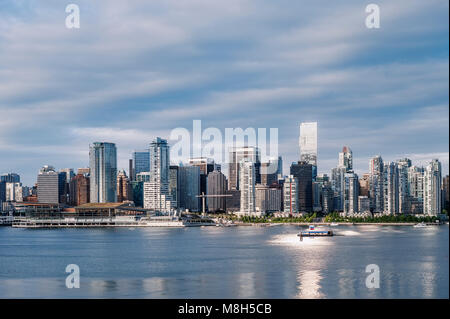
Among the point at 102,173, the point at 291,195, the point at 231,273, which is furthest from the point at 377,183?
the point at 231,273

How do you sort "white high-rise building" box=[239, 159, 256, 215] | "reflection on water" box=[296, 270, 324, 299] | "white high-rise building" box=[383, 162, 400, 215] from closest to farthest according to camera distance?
"reflection on water" box=[296, 270, 324, 299] < "white high-rise building" box=[383, 162, 400, 215] < "white high-rise building" box=[239, 159, 256, 215]

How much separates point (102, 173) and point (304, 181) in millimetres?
62492

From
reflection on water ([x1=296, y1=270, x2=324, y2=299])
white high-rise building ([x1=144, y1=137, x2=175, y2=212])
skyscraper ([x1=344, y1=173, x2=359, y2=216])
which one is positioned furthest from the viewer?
white high-rise building ([x1=144, y1=137, x2=175, y2=212])

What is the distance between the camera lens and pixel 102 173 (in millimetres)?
187875

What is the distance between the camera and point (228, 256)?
166 feet

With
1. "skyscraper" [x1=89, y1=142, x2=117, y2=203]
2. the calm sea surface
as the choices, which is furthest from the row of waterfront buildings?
the calm sea surface

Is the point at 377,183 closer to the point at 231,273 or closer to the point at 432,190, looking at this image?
the point at 432,190

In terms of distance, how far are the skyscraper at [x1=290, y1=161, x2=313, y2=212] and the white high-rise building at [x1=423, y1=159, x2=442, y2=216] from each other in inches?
1665

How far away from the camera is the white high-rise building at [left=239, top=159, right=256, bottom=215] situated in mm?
184250

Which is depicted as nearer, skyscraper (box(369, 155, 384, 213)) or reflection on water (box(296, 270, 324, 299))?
reflection on water (box(296, 270, 324, 299))

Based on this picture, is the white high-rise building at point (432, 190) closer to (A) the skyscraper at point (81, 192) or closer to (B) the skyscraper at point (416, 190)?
(B) the skyscraper at point (416, 190)

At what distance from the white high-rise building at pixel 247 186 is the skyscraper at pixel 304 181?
13.5 meters

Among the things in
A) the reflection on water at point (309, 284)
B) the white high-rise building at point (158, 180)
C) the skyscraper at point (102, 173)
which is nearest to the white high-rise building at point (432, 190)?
the white high-rise building at point (158, 180)

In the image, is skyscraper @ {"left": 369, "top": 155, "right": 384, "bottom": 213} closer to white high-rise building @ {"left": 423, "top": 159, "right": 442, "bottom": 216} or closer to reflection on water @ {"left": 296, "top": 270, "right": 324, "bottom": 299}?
white high-rise building @ {"left": 423, "top": 159, "right": 442, "bottom": 216}
